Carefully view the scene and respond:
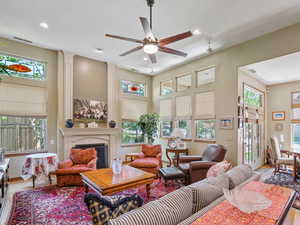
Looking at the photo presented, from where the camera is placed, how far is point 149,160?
4543 millimetres

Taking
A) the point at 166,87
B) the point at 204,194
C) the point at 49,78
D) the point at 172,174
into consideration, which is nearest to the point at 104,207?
the point at 204,194

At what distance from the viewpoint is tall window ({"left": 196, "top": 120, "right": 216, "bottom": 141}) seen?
511 cm

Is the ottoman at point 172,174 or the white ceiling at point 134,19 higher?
the white ceiling at point 134,19

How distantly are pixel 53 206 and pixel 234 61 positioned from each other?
17.1ft

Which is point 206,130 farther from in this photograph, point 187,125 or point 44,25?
point 44,25

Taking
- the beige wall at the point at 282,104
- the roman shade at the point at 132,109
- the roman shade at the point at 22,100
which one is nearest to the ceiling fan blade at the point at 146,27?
the roman shade at the point at 22,100

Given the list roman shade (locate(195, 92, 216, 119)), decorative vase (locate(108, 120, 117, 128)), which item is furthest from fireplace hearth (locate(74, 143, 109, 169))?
roman shade (locate(195, 92, 216, 119))

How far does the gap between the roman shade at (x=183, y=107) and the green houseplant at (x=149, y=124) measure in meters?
0.89

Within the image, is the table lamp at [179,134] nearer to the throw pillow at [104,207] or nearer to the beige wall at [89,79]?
the beige wall at [89,79]

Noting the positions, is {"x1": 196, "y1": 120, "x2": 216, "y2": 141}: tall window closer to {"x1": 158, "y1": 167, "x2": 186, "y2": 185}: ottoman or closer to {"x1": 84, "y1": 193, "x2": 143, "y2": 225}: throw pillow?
{"x1": 158, "y1": 167, "x2": 186, "y2": 185}: ottoman

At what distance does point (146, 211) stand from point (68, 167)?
11.4 ft

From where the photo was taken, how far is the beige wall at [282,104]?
239 inches

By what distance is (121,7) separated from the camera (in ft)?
10.3

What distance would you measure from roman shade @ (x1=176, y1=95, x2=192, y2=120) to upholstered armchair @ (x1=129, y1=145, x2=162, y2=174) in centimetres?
157
